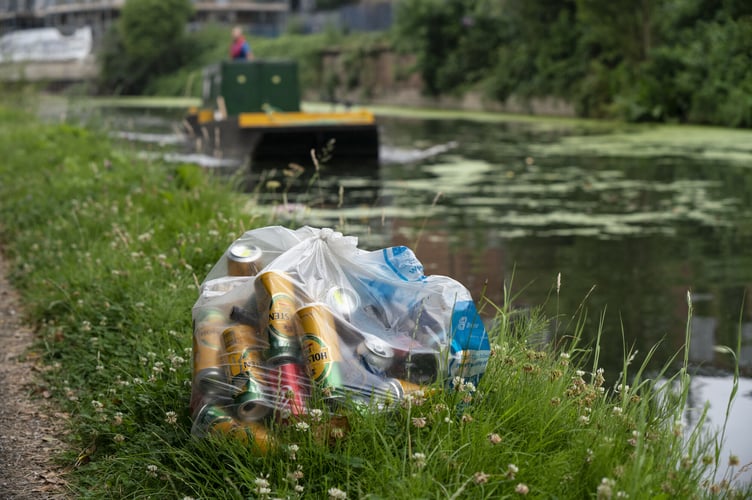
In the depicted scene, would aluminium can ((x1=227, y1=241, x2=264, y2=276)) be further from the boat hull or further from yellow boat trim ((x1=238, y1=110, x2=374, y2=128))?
yellow boat trim ((x1=238, y1=110, x2=374, y2=128))

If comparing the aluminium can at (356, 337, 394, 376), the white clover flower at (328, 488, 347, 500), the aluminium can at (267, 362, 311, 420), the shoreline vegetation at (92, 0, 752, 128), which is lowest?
the shoreline vegetation at (92, 0, 752, 128)

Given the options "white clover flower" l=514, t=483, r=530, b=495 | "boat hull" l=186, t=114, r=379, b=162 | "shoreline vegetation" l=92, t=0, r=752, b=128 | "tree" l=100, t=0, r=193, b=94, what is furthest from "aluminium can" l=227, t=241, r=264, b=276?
"tree" l=100, t=0, r=193, b=94

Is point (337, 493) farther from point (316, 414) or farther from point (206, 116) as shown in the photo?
point (206, 116)

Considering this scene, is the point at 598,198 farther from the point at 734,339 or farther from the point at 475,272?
the point at 734,339

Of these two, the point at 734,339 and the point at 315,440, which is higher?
the point at 315,440

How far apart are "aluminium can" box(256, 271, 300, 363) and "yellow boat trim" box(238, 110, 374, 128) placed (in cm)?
1266

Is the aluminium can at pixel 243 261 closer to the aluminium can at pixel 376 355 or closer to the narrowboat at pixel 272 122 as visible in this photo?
the aluminium can at pixel 376 355

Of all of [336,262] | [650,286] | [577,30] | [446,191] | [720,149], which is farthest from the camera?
[577,30]

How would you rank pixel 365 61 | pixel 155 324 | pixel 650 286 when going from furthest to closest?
1. pixel 365 61
2. pixel 650 286
3. pixel 155 324

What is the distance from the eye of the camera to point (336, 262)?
327 cm

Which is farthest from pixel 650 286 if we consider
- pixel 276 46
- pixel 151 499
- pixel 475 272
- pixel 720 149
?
A: pixel 276 46

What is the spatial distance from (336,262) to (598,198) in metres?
8.08

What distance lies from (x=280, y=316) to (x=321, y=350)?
17 cm

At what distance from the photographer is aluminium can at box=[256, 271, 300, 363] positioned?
306 centimetres
